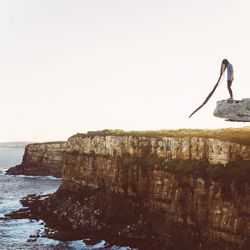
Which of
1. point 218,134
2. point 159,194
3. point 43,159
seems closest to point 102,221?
point 159,194

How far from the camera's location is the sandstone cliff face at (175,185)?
126 ft

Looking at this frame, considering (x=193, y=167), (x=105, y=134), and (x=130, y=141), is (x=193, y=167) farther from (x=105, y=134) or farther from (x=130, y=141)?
(x=105, y=134)

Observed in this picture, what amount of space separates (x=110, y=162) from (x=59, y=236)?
11.5m

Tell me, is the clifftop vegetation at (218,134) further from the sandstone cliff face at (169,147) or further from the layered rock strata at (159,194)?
the layered rock strata at (159,194)

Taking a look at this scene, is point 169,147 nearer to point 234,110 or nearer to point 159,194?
point 159,194

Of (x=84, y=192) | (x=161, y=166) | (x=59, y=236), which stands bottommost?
(x=59, y=236)

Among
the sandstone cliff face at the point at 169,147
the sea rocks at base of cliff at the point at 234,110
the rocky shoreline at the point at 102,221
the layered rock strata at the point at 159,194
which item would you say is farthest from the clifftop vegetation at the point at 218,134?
the sea rocks at base of cliff at the point at 234,110

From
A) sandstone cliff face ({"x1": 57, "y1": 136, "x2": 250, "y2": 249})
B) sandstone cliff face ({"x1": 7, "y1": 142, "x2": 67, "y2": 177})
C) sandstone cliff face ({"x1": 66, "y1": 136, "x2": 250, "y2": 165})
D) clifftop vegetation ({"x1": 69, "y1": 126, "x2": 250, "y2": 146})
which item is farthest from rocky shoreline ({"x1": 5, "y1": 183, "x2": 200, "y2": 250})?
sandstone cliff face ({"x1": 7, "y1": 142, "x2": 67, "y2": 177})

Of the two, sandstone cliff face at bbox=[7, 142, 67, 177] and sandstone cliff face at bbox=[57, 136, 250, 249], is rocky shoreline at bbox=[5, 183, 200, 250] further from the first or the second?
sandstone cliff face at bbox=[7, 142, 67, 177]

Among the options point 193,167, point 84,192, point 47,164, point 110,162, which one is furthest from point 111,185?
point 47,164

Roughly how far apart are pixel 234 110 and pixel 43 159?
122m

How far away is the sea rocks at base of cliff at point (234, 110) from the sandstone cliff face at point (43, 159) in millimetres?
116193

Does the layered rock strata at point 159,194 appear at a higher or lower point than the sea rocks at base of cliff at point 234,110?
lower

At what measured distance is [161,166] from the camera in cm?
4769
